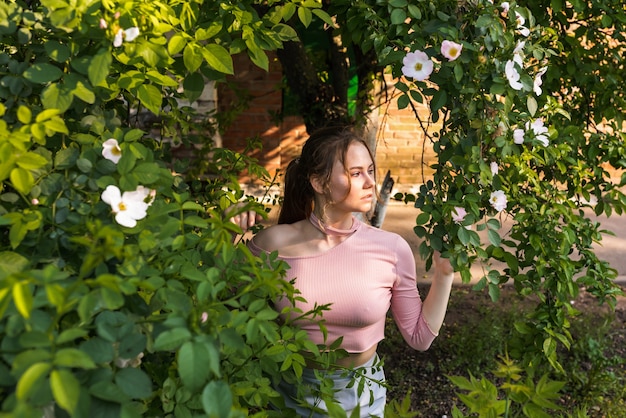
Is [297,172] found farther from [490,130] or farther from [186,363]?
[186,363]

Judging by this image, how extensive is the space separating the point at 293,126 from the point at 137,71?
19.0ft

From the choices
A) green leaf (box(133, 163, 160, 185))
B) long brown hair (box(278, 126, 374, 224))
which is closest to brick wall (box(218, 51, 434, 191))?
long brown hair (box(278, 126, 374, 224))

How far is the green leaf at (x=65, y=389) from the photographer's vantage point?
2.82 feet

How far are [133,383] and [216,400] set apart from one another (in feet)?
0.39

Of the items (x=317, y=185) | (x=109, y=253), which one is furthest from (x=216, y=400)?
(x=317, y=185)

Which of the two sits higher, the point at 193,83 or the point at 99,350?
the point at 193,83

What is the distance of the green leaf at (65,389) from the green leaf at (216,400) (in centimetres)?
18

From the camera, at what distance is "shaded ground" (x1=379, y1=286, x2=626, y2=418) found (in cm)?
364

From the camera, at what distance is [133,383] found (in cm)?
98

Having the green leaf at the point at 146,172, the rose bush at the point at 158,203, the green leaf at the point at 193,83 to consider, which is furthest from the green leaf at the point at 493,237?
the green leaf at the point at 146,172

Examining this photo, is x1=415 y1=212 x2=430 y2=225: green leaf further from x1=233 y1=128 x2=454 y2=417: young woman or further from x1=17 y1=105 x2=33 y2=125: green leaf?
x1=17 y1=105 x2=33 y2=125: green leaf

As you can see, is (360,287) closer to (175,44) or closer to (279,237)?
(279,237)

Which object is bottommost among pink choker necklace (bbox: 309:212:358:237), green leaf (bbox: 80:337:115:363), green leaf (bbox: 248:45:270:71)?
pink choker necklace (bbox: 309:212:358:237)

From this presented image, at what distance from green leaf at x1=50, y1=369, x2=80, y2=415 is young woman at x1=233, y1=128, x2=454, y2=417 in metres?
1.12
